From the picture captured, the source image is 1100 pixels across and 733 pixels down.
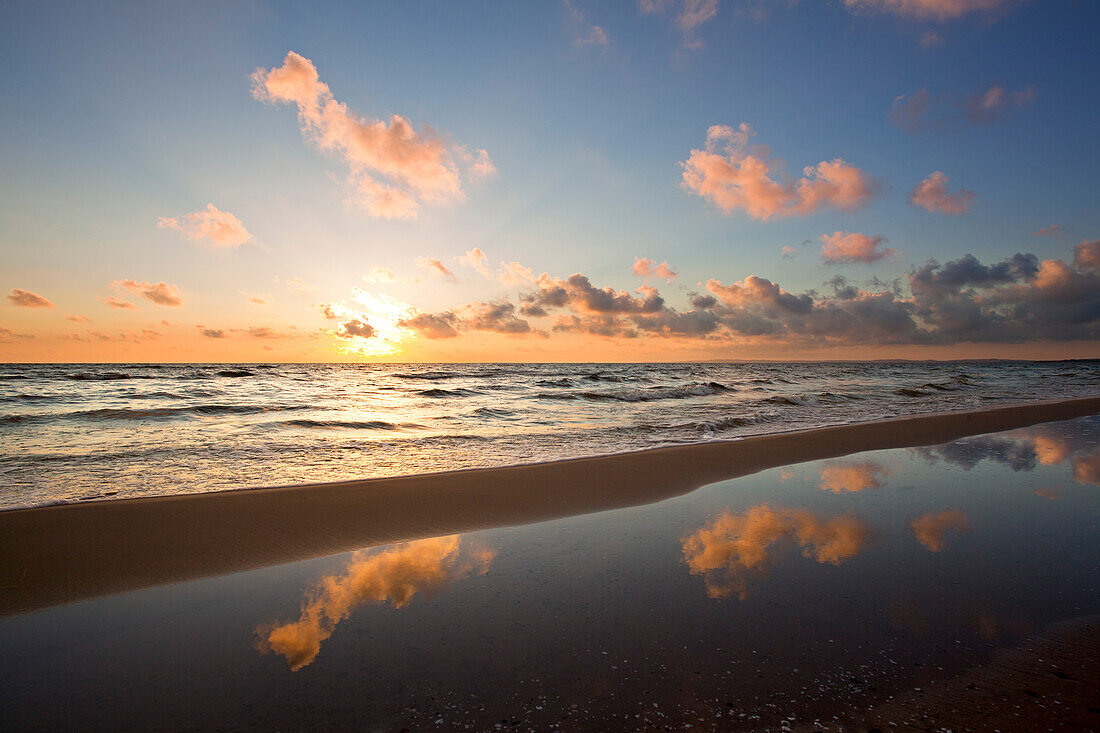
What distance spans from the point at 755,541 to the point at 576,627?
2.54 meters

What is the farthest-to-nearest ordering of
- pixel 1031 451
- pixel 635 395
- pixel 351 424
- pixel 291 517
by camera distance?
pixel 635 395 → pixel 351 424 → pixel 1031 451 → pixel 291 517

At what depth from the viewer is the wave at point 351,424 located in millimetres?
15119

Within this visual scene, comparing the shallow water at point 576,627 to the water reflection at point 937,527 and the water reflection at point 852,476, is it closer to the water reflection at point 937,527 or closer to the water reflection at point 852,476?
the water reflection at point 937,527

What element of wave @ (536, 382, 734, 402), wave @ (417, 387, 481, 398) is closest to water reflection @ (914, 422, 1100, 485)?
wave @ (536, 382, 734, 402)

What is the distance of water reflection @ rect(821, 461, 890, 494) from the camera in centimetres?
730

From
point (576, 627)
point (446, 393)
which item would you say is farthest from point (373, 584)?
point (446, 393)

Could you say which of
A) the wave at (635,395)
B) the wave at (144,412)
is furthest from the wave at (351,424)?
the wave at (635,395)

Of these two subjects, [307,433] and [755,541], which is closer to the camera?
[755,541]

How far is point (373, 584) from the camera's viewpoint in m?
4.20

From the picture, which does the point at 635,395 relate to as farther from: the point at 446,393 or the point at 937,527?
the point at 937,527

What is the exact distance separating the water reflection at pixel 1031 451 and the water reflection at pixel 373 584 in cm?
905

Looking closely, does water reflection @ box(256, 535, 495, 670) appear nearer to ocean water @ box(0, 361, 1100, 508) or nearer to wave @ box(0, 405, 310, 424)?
ocean water @ box(0, 361, 1100, 508)

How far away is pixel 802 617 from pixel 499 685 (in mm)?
2230

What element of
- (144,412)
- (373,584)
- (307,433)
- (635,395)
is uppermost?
(144,412)
